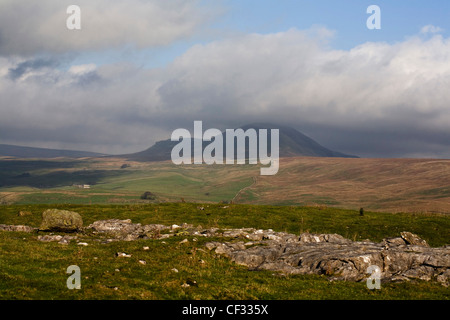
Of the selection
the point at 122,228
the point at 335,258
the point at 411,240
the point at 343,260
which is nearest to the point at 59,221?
the point at 122,228

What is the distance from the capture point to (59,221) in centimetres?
3741

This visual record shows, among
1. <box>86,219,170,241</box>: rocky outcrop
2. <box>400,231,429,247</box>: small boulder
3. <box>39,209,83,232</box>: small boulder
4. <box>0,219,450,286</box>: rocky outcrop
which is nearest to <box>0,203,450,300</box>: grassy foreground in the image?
<box>0,219,450,286</box>: rocky outcrop

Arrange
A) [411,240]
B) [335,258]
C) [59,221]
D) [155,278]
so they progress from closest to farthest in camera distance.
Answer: [155,278] → [335,258] → [411,240] → [59,221]

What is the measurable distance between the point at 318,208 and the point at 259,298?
144ft

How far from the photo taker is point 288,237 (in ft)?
111

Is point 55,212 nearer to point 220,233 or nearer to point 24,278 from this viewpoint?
point 220,233

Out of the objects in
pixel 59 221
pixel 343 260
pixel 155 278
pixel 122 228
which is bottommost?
pixel 122 228

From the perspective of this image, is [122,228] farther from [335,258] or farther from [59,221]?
[335,258]

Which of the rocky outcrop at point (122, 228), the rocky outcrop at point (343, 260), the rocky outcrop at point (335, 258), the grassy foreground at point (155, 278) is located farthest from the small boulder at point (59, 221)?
the rocky outcrop at point (343, 260)

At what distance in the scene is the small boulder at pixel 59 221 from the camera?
1465 inches

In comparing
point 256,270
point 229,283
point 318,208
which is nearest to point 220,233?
point 256,270

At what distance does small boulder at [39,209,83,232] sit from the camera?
37.2 meters

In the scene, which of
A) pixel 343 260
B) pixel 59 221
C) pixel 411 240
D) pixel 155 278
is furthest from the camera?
pixel 59 221
